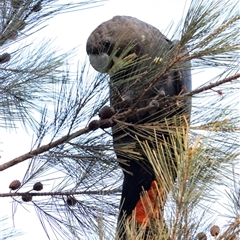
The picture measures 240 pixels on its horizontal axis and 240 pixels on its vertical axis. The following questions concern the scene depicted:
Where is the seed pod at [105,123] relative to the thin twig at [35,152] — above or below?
above

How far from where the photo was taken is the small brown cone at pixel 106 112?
1.84 m

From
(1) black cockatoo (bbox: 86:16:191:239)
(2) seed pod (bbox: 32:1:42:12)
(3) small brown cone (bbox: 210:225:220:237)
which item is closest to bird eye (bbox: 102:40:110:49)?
(1) black cockatoo (bbox: 86:16:191:239)

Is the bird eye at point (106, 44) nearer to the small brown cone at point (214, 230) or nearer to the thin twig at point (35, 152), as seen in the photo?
the thin twig at point (35, 152)

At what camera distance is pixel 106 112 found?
6.05 feet

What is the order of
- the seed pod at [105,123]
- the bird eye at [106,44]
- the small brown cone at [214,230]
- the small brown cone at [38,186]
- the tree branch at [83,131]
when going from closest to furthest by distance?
the small brown cone at [214,230], the tree branch at [83,131], the seed pod at [105,123], the small brown cone at [38,186], the bird eye at [106,44]

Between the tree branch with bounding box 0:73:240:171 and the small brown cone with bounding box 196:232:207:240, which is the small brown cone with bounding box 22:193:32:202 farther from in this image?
the small brown cone with bounding box 196:232:207:240

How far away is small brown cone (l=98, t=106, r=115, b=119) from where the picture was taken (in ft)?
6.05

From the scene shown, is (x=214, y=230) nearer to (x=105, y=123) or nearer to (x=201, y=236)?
(x=201, y=236)

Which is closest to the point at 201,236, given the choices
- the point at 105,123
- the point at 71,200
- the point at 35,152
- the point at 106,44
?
the point at 105,123

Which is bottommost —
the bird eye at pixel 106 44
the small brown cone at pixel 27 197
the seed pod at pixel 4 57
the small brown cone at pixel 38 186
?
the small brown cone at pixel 27 197

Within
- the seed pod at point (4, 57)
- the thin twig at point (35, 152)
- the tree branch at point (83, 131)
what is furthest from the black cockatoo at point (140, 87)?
the seed pod at point (4, 57)

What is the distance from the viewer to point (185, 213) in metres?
1.19

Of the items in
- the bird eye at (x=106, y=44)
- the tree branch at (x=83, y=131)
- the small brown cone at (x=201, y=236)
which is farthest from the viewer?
the bird eye at (x=106, y=44)

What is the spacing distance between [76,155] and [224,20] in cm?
66
